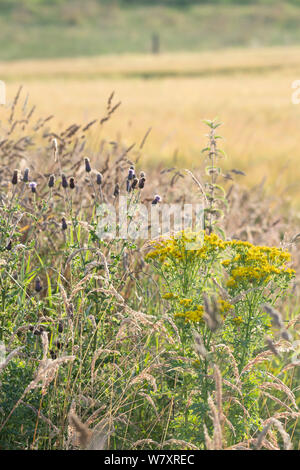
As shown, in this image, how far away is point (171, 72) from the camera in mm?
34562

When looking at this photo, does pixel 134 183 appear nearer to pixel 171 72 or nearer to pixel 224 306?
pixel 224 306

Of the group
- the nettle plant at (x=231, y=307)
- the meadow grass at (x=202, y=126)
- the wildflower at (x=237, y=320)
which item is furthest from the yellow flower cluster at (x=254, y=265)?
the meadow grass at (x=202, y=126)

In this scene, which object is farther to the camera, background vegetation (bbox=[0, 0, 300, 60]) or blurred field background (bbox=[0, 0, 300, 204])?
background vegetation (bbox=[0, 0, 300, 60])

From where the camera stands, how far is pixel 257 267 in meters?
2.23

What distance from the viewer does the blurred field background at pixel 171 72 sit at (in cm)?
927

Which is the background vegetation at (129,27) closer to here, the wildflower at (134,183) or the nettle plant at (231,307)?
the wildflower at (134,183)

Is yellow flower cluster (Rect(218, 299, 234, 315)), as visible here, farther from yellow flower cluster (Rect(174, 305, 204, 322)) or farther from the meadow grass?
the meadow grass

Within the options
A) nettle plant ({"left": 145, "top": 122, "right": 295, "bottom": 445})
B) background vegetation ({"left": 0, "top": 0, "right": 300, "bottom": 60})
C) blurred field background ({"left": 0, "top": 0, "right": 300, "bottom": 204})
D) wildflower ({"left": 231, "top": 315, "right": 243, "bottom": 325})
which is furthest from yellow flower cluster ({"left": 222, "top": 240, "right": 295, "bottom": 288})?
background vegetation ({"left": 0, "top": 0, "right": 300, "bottom": 60})

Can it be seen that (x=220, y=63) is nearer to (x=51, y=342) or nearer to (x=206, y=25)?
(x=206, y=25)

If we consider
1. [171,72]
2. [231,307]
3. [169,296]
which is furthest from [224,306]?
[171,72]

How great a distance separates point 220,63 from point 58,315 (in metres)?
37.4

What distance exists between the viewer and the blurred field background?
30.4 feet

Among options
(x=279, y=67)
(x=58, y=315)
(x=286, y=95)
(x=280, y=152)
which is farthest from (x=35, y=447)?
(x=279, y=67)

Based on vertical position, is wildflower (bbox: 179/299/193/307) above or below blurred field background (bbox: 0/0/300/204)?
below
